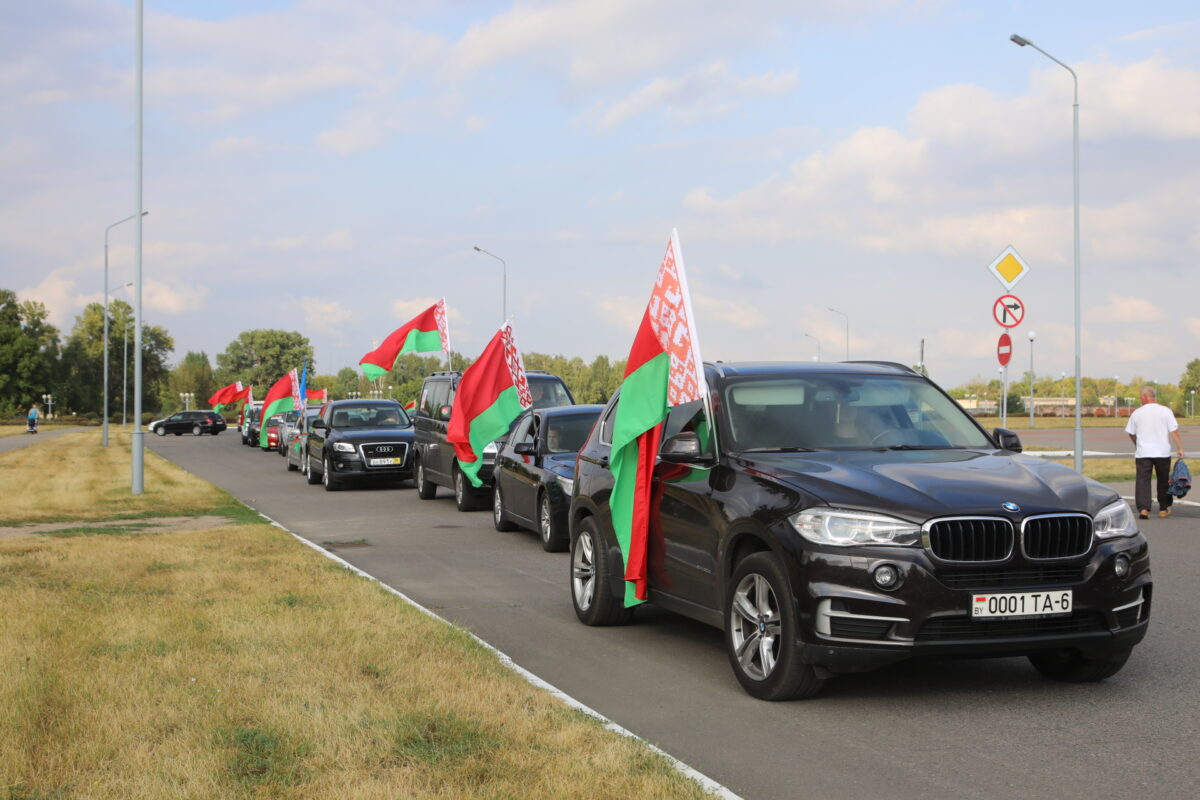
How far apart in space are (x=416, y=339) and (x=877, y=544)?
66.8 ft

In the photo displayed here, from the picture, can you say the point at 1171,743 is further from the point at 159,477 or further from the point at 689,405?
the point at 159,477

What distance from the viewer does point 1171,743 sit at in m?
5.46

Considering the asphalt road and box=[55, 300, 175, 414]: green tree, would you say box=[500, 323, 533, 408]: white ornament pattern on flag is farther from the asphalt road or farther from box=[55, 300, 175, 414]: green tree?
box=[55, 300, 175, 414]: green tree

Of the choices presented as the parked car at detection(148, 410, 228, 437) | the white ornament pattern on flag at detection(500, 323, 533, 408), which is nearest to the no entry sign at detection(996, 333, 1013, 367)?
the white ornament pattern on flag at detection(500, 323, 533, 408)

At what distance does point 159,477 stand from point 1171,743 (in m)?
25.8

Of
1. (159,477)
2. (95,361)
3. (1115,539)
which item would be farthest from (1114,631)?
(95,361)

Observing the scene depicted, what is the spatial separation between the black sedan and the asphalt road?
2763mm

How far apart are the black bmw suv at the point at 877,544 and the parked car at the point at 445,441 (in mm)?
11182

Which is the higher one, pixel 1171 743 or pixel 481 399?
pixel 481 399

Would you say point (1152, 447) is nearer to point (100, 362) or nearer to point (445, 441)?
point (445, 441)

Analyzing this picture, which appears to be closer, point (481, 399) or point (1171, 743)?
point (1171, 743)

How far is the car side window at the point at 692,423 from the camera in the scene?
7398mm

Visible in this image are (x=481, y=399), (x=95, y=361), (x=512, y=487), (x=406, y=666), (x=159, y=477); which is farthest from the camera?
(x=95, y=361)

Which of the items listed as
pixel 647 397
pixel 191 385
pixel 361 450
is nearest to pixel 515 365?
pixel 361 450
